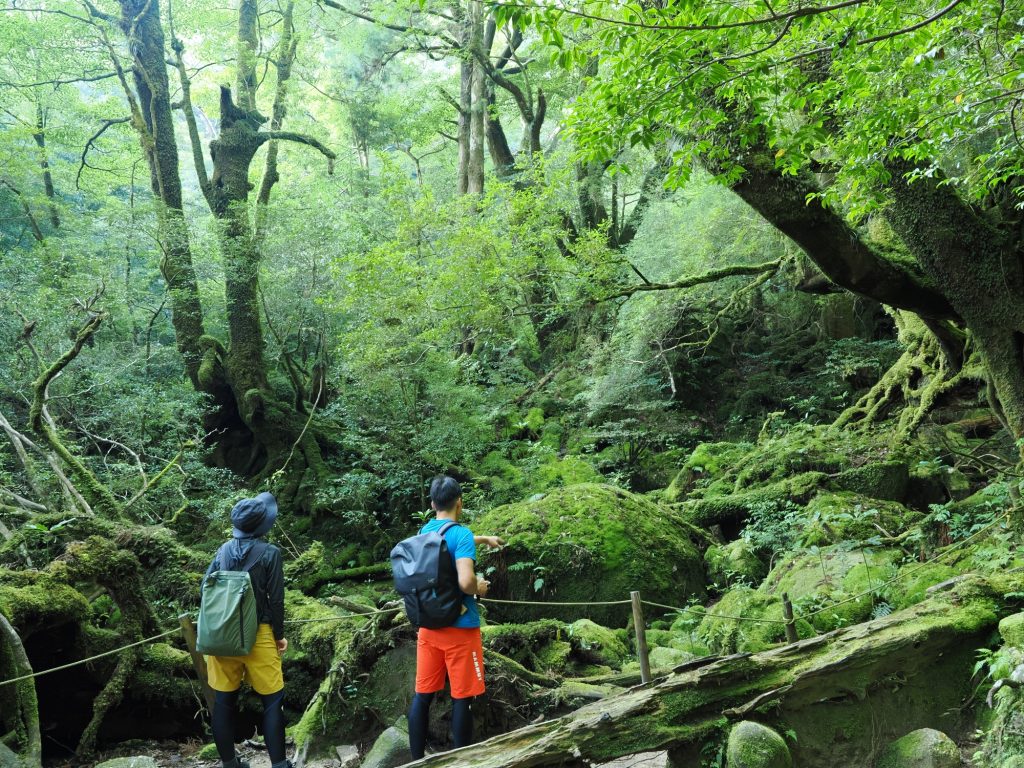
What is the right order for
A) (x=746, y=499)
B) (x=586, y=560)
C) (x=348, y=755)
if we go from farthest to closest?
(x=746, y=499), (x=586, y=560), (x=348, y=755)

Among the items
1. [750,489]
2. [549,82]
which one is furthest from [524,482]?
[549,82]

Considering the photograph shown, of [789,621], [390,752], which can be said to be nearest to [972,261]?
[789,621]

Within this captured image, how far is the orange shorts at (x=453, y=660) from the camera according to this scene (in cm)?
384

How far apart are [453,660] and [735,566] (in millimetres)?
4465

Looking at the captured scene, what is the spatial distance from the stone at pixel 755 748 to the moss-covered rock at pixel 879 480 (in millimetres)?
5620

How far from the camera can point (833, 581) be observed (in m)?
5.94

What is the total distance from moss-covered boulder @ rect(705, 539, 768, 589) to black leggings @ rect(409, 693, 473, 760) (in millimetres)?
4186

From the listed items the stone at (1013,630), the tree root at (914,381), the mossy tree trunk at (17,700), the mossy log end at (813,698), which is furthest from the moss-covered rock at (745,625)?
the tree root at (914,381)

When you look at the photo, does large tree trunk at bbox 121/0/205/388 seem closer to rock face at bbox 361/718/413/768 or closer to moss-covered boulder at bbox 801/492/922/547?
rock face at bbox 361/718/413/768

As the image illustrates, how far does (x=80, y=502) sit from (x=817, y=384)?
506 inches

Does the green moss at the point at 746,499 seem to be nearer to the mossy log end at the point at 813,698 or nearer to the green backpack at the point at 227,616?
the mossy log end at the point at 813,698

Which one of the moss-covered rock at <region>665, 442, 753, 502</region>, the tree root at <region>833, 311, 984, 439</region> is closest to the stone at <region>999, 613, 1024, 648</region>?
the tree root at <region>833, 311, 984, 439</region>

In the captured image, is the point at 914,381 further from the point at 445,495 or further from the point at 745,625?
the point at 445,495

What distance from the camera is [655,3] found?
251 inches
